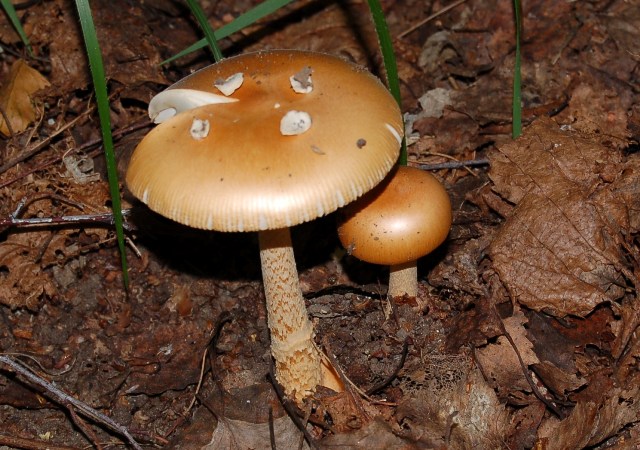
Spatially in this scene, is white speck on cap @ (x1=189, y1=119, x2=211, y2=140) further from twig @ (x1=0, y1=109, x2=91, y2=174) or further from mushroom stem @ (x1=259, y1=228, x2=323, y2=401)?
twig @ (x1=0, y1=109, x2=91, y2=174)

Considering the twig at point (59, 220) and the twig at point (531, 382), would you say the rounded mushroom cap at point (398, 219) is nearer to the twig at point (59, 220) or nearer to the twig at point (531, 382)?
the twig at point (531, 382)

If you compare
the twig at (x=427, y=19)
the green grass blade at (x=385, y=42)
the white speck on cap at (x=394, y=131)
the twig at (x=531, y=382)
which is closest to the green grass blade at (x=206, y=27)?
the green grass blade at (x=385, y=42)

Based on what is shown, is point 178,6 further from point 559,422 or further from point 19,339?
point 559,422

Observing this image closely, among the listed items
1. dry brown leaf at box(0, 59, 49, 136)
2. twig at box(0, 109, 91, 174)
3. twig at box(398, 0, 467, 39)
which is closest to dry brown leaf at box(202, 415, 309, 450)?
twig at box(0, 109, 91, 174)

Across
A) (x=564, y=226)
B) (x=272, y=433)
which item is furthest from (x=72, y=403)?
(x=564, y=226)

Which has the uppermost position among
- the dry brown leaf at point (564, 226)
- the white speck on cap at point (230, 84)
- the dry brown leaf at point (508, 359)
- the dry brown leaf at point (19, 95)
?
the white speck on cap at point (230, 84)

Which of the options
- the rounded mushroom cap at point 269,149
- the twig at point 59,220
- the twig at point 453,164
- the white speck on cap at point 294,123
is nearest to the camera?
the rounded mushroom cap at point 269,149
